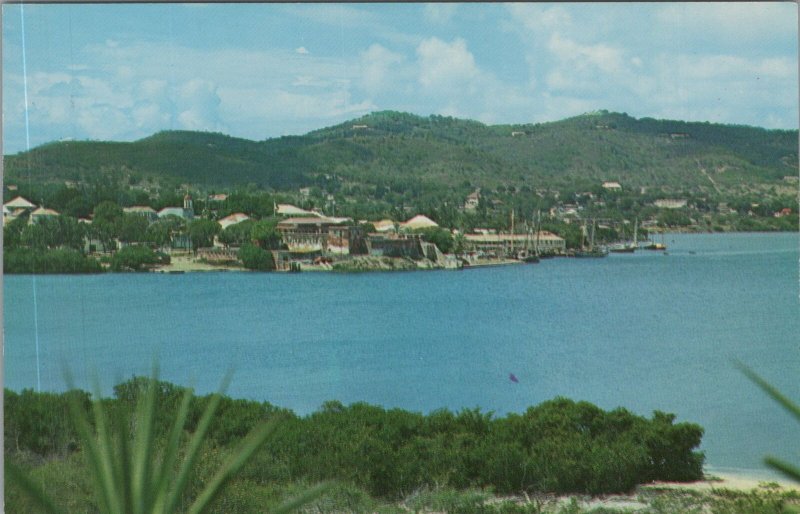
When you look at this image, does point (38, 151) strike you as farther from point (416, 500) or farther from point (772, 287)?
point (772, 287)

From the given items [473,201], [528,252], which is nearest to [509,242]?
[528,252]

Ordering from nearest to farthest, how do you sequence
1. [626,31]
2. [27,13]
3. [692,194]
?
[27,13] → [626,31] → [692,194]

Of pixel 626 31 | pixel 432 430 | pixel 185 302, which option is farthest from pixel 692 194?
pixel 185 302

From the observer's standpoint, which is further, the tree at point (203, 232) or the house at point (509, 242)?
the house at point (509, 242)

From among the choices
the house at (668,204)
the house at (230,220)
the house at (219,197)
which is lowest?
the house at (230,220)

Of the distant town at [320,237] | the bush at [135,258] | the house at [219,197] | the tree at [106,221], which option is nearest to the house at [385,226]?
the distant town at [320,237]

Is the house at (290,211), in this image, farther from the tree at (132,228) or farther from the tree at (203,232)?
the tree at (132,228)
